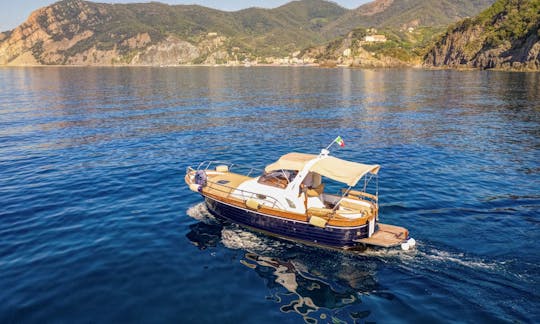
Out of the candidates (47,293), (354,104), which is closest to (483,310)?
(47,293)

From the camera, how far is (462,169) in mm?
29031

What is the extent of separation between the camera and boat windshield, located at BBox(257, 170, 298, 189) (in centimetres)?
1914

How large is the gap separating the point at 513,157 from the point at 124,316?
3339 centimetres

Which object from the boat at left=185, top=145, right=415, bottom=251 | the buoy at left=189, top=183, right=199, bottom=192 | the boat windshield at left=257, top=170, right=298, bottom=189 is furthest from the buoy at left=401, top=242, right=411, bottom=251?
the buoy at left=189, top=183, right=199, bottom=192

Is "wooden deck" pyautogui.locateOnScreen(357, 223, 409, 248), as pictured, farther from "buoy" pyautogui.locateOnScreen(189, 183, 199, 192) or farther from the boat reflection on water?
"buoy" pyautogui.locateOnScreen(189, 183, 199, 192)

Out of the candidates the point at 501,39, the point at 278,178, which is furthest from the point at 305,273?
the point at 501,39

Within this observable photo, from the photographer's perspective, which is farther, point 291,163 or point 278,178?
point 278,178

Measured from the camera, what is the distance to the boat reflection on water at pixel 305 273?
44.0 feet

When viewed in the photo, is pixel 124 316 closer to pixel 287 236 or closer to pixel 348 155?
pixel 287 236

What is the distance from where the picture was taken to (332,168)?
1834 centimetres

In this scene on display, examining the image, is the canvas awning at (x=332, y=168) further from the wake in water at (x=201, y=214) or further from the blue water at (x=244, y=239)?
the wake in water at (x=201, y=214)

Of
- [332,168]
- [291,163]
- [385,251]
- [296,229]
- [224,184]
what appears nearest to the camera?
[385,251]

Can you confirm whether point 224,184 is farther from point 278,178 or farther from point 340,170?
point 340,170

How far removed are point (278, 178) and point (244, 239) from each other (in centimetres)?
369
